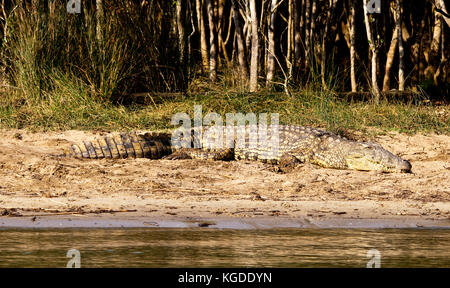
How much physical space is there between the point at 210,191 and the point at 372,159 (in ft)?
6.66

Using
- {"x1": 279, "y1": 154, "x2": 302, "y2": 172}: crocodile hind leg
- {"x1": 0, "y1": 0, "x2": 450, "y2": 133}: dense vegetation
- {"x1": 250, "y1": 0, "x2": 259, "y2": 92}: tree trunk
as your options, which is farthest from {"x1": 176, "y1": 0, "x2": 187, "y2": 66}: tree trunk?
{"x1": 279, "y1": 154, "x2": 302, "y2": 172}: crocodile hind leg

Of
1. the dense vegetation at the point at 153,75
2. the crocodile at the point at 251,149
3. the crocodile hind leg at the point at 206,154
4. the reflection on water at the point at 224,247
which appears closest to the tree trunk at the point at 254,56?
the dense vegetation at the point at 153,75

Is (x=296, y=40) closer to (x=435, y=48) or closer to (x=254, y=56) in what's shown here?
(x=254, y=56)

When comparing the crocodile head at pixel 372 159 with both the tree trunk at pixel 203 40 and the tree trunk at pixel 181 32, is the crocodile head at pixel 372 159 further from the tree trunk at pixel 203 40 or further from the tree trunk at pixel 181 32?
the tree trunk at pixel 203 40

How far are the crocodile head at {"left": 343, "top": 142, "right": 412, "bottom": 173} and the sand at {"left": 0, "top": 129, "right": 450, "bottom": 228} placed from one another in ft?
0.44

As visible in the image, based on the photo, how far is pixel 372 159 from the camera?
7.63m

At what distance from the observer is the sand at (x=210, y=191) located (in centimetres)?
563

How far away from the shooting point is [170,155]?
8.34 metres

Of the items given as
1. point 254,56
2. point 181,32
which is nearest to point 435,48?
point 254,56

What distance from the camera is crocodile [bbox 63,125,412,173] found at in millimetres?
7820

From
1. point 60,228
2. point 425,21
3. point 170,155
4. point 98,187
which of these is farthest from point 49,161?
point 425,21

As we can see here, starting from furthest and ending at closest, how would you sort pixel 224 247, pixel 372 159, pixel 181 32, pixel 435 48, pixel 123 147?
pixel 435 48
pixel 181 32
pixel 123 147
pixel 372 159
pixel 224 247

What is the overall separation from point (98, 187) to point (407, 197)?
2860mm

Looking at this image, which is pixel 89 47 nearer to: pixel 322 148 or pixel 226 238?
pixel 322 148
